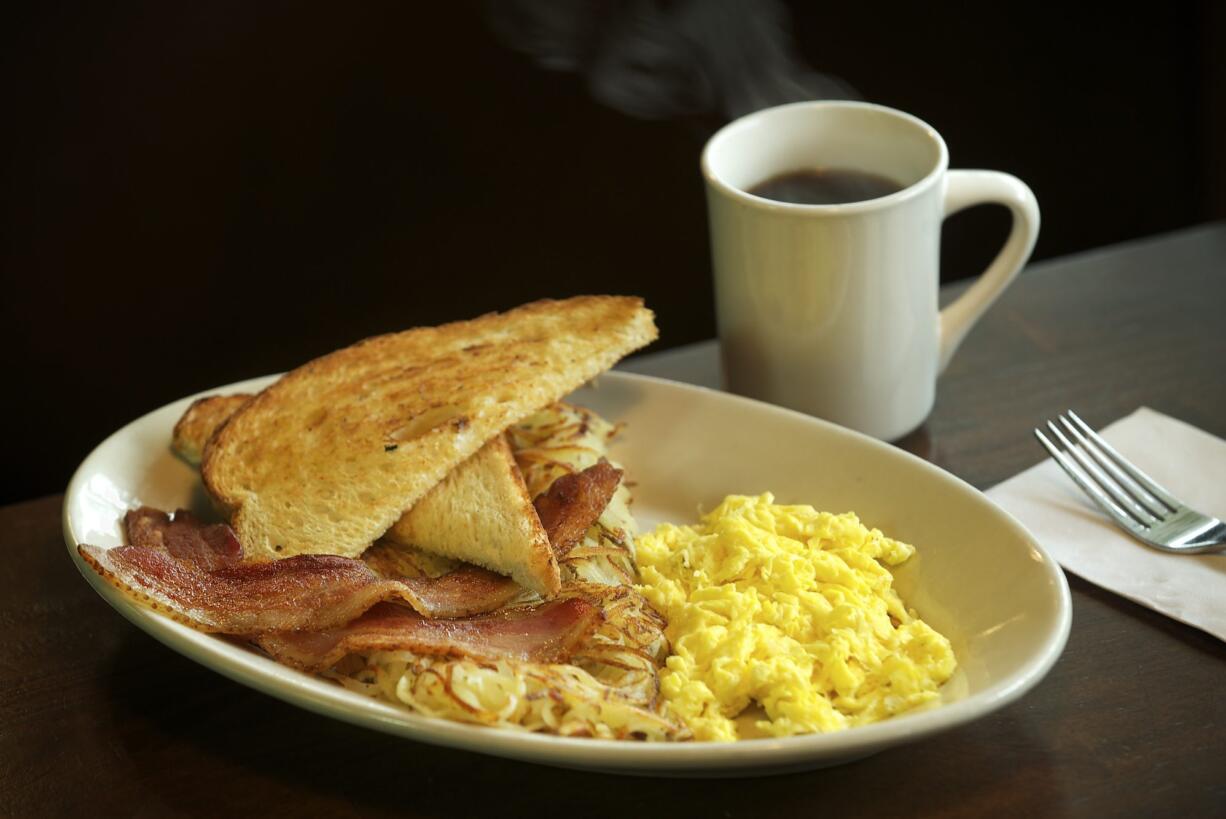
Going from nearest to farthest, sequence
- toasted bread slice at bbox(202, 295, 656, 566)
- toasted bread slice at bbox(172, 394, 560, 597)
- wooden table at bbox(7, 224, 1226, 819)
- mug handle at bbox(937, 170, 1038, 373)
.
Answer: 1. wooden table at bbox(7, 224, 1226, 819)
2. toasted bread slice at bbox(172, 394, 560, 597)
3. toasted bread slice at bbox(202, 295, 656, 566)
4. mug handle at bbox(937, 170, 1038, 373)

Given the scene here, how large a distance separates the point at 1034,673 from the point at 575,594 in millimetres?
523

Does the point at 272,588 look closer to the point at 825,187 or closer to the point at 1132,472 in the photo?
the point at 825,187

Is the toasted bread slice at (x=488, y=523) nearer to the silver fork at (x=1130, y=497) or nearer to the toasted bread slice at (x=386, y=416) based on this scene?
the toasted bread slice at (x=386, y=416)

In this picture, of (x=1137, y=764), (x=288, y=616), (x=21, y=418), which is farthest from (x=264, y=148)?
(x=1137, y=764)

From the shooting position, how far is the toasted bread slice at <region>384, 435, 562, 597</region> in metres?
1.55

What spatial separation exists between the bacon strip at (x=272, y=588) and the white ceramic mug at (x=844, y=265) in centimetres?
59

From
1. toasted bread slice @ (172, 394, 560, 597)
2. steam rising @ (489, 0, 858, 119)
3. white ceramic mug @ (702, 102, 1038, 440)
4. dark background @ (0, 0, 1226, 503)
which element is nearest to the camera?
toasted bread slice @ (172, 394, 560, 597)

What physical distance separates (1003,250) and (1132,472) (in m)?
0.42

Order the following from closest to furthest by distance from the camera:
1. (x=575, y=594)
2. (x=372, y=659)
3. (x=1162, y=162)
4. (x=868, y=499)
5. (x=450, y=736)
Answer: (x=450, y=736), (x=372, y=659), (x=575, y=594), (x=868, y=499), (x=1162, y=162)

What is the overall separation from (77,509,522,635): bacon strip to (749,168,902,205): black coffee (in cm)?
76

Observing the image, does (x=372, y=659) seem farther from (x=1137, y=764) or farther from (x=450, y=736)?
(x=1137, y=764)

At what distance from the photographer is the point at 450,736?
1.26 meters

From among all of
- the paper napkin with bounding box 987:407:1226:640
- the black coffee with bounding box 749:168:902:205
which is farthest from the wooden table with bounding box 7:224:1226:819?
the black coffee with bounding box 749:168:902:205

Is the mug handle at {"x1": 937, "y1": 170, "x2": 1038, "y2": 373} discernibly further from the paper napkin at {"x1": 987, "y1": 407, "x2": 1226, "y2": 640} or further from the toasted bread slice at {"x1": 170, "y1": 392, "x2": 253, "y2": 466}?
the toasted bread slice at {"x1": 170, "y1": 392, "x2": 253, "y2": 466}
